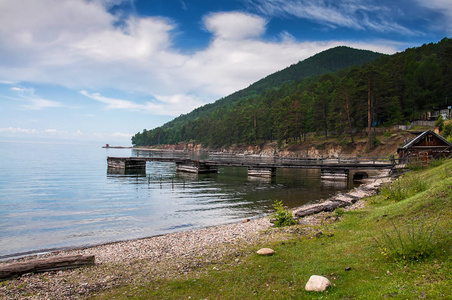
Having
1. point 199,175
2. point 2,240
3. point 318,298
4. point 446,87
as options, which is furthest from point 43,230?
point 446,87

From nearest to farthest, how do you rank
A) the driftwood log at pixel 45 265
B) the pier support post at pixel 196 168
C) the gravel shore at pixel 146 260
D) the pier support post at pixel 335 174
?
the gravel shore at pixel 146 260, the driftwood log at pixel 45 265, the pier support post at pixel 335 174, the pier support post at pixel 196 168

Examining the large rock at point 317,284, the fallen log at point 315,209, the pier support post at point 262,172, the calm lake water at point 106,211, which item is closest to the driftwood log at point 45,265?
the calm lake water at point 106,211

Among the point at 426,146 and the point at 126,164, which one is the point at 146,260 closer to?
the point at 426,146

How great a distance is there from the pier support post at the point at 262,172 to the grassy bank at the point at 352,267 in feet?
125

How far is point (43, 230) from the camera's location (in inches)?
703

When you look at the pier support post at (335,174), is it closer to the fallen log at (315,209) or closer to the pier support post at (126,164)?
the fallen log at (315,209)

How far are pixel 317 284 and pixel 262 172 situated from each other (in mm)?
44225

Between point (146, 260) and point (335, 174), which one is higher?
point (335, 174)

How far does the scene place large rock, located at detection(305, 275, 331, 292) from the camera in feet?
22.1

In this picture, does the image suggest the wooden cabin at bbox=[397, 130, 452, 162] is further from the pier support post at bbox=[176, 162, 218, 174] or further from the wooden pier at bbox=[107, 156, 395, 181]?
the pier support post at bbox=[176, 162, 218, 174]

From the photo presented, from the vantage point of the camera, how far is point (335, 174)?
43.0m

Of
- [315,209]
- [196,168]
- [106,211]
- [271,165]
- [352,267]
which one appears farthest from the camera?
[196,168]

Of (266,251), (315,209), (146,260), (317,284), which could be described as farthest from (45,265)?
(315,209)

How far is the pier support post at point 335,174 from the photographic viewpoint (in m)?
42.4
